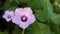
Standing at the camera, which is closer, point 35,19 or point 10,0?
point 35,19

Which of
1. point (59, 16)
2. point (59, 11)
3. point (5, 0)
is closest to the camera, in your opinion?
point (59, 16)

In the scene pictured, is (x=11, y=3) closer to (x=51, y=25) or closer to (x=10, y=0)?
(x=10, y=0)

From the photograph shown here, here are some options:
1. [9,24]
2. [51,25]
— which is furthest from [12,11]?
[51,25]

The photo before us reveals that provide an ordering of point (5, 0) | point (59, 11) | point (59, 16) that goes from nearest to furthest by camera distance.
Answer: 1. point (59, 16)
2. point (59, 11)
3. point (5, 0)
